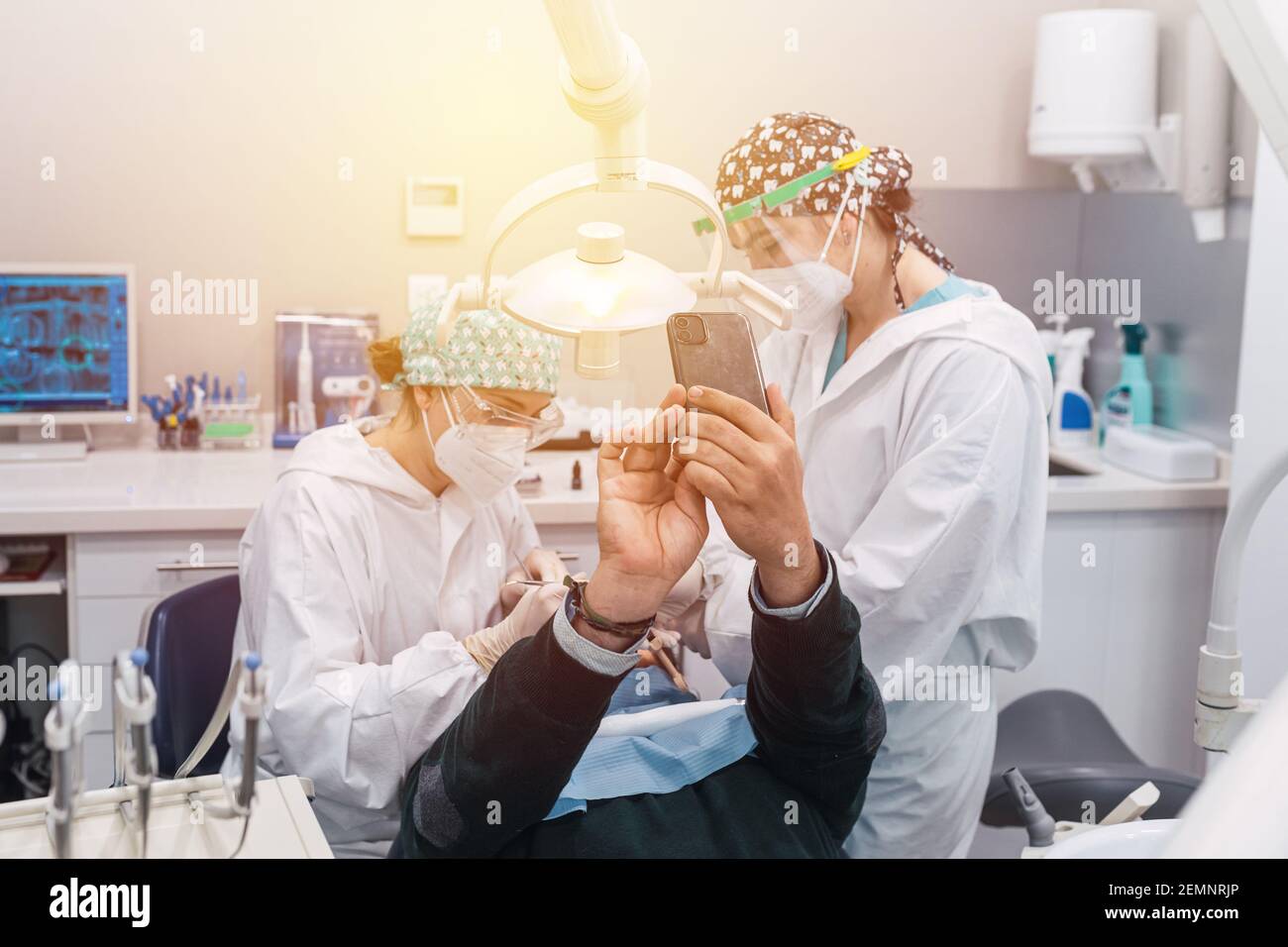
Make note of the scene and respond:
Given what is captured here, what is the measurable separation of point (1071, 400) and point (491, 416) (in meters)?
1.47

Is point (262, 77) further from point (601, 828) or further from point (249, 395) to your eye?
point (601, 828)

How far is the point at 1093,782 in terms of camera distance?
1542 millimetres

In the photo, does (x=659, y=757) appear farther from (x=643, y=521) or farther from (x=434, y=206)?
(x=434, y=206)

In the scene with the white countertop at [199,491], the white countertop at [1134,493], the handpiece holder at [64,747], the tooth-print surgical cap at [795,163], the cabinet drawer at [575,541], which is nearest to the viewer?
the handpiece holder at [64,747]

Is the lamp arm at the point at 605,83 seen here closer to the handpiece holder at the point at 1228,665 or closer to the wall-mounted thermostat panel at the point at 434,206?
the handpiece holder at the point at 1228,665

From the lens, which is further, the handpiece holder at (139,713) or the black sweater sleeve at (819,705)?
the black sweater sleeve at (819,705)

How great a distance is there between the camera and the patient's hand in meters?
0.88

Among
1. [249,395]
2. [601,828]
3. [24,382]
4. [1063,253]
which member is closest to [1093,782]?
[601,828]

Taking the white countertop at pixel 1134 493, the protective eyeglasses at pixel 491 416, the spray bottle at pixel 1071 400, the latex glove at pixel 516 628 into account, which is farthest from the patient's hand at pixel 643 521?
the spray bottle at pixel 1071 400

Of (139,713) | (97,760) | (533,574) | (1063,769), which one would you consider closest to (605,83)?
(139,713)

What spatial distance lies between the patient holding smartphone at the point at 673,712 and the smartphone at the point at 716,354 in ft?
0.07

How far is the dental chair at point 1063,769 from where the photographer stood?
154 centimetres

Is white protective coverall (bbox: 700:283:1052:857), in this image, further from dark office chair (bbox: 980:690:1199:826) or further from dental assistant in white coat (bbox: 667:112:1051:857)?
dark office chair (bbox: 980:690:1199:826)

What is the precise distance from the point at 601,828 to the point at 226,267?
148 centimetres
